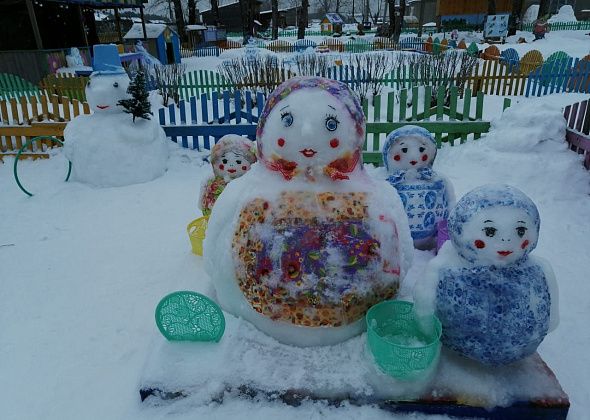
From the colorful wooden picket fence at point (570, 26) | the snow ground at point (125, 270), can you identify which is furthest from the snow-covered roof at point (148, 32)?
the colorful wooden picket fence at point (570, 26)

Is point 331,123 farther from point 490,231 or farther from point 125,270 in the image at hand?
point 125,270

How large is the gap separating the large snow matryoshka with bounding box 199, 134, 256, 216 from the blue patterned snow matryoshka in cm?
132

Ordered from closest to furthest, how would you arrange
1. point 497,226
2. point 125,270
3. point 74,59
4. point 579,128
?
point 497,226
point 125,270
point 579,128
point 74,59

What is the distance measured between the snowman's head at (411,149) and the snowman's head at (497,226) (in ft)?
4.90

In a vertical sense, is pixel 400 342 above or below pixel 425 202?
below

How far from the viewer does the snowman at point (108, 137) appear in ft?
20.3

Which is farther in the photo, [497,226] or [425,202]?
[425,202]

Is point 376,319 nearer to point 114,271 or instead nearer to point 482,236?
point 482,236

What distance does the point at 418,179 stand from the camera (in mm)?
3801

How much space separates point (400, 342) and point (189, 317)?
1.30 meters

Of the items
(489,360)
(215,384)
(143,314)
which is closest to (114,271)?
(143,314)

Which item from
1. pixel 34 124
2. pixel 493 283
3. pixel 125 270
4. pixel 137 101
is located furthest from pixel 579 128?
pixel 34 124

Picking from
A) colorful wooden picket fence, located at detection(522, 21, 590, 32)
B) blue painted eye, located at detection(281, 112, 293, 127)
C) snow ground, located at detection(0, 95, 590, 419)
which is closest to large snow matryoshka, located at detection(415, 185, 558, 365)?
snow ground, located at detection(0, 95, 590, 419)

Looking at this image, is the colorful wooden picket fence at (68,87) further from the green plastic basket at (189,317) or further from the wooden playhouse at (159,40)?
the wooden playhouse at (159,40)
